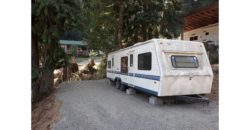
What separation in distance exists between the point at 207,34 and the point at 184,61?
1380 cm

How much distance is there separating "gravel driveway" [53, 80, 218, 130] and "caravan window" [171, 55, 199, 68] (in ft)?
4.67

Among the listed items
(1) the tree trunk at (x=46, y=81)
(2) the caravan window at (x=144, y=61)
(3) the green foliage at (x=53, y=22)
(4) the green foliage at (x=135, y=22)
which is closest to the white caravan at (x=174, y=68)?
(2) the caravan window at (x=144, y=61)

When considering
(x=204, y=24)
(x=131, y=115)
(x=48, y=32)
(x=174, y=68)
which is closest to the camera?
(x=131, y=115)

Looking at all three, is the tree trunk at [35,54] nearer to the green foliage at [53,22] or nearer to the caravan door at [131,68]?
the green foliage at [53,22]

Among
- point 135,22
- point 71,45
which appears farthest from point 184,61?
point 71,45

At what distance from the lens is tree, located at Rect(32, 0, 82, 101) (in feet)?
35.8

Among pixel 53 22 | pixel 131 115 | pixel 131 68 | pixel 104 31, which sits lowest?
pixel 131 115

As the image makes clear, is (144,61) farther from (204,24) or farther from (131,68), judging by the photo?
(204,24)

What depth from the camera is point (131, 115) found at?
805cm
